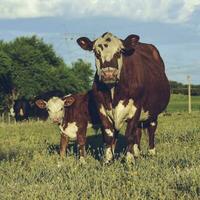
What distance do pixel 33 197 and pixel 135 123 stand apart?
3668 mm

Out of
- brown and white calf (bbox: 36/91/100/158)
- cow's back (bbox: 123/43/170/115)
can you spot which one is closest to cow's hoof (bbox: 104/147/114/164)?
cow's back (bbox: 123/43/170/115)

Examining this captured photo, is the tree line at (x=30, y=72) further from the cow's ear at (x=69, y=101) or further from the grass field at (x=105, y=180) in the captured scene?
the grass field at (x=105, y=180)

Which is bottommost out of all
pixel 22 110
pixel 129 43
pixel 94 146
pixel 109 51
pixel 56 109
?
pixel 22 110

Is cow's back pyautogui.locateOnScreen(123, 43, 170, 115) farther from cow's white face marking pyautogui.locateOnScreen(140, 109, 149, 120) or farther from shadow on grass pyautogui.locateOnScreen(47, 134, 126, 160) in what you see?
shadow on grass pyautogui.locateOnScreen(47, 134, 126, 160)

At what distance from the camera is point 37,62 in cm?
5050

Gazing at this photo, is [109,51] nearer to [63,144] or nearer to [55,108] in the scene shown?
[63,144]

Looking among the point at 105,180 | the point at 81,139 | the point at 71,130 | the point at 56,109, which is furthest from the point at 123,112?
the point at 56,109

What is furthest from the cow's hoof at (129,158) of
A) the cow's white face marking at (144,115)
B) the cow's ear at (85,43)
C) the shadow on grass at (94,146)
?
the shadow on grass at (94,146)

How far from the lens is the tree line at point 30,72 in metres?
47.4

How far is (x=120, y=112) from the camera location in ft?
30.2

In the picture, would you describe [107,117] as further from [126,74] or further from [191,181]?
[191,181]

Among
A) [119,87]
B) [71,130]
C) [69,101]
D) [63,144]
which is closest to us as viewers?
[119,87]

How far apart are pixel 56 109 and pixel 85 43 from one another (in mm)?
2999

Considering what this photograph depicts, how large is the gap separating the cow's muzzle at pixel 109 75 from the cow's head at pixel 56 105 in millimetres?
3757
